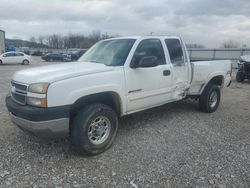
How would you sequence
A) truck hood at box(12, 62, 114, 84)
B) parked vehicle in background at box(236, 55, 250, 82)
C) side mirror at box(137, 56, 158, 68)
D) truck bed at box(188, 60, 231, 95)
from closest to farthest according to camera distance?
truck hood at box(12, 62, 114, 84)
side mirror at box(137, 56, 158, 68)
truck bed at box(188, 60, 231, 95)
parked vehicle in background at box(236, 55, 250, 82)

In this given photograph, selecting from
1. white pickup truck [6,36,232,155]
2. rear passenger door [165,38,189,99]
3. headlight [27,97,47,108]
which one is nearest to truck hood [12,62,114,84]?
white pickup truck [6,36,232,155]

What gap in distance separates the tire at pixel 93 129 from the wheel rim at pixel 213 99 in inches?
128

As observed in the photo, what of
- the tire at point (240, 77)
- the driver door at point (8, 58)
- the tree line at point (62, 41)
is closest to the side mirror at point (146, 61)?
the tire at point (240, 77)

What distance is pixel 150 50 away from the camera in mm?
4484

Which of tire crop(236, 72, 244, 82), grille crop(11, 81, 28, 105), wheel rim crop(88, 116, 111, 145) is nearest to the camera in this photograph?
grille crop(11, 81, 28, 105)

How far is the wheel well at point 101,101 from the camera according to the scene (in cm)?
344

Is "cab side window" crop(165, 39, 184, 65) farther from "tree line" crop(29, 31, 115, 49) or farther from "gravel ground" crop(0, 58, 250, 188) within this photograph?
"tree line" crop(29, 31, 115, 49)

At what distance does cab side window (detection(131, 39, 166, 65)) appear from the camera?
4.19m

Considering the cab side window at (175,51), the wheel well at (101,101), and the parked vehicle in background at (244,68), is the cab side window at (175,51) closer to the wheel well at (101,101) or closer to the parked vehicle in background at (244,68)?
the wheel well at (101,101)

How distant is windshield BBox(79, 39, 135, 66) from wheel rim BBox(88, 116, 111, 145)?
1.00m

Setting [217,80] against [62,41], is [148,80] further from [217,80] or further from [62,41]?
[62,41]

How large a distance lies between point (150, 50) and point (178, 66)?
793mm

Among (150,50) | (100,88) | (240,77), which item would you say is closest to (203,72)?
(150,50)

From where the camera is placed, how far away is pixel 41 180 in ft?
9.74
